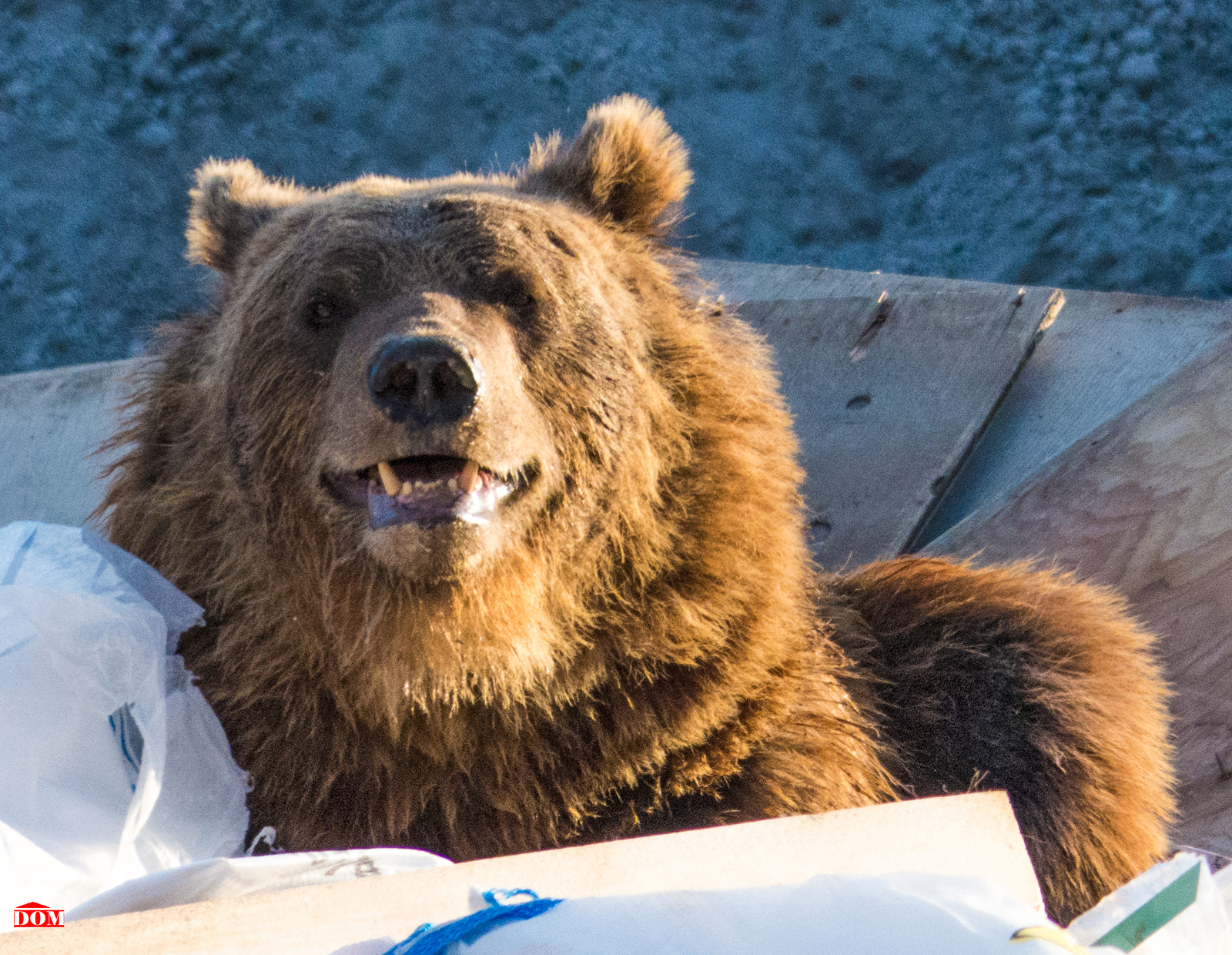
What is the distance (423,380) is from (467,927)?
27.2 inches

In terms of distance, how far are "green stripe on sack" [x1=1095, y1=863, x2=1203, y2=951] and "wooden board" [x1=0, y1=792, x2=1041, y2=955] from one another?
132mm

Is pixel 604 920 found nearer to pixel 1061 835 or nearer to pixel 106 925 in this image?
pixel 106 925

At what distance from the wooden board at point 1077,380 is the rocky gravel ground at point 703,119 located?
135 centimetres

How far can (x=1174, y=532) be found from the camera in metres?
2.43

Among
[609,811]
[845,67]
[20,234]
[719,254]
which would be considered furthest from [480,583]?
[20,234]

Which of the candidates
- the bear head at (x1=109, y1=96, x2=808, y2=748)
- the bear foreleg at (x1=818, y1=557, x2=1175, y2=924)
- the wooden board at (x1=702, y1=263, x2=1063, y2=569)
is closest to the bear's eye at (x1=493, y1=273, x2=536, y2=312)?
the bear head at (x1=109, y1=96, x2=808, y2=748)

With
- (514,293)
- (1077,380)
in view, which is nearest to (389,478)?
(514,293)

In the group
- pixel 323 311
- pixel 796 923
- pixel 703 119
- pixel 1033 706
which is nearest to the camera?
pixel 796 923

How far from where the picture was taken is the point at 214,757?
1.78 m

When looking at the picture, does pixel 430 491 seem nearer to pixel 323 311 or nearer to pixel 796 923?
pixel 323 311

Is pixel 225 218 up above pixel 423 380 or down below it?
above

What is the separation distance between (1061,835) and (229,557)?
1.39m

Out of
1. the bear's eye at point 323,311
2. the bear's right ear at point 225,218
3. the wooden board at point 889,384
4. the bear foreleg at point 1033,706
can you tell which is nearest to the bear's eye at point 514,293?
the bear's eye at point 323,311

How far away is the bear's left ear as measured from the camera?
2.14 meters
